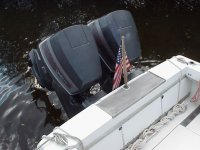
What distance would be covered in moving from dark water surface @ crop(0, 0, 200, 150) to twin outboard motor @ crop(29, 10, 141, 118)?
2.69 feet

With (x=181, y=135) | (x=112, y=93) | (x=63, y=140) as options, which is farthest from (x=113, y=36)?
(x=63, y=140)

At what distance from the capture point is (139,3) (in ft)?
31.7

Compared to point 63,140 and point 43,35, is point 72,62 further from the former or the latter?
point 43,35

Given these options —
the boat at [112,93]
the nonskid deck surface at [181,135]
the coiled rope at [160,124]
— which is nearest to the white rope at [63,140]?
the boat at [112,93]

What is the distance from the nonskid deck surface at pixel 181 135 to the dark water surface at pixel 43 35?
6.73 ft

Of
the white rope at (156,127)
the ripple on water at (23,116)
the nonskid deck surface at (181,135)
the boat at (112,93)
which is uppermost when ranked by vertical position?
the boat at (112,93)

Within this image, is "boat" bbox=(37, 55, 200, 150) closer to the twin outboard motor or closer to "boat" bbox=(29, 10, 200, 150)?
"boat" bbox=(29, 10, 200, 150)

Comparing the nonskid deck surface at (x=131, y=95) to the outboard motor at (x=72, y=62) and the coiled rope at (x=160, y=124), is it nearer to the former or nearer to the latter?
the coiled rope at (x=160, y=124)

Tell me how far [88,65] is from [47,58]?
0.67 m

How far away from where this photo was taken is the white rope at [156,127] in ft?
13.0

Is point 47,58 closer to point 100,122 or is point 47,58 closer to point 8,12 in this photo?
point 100,122

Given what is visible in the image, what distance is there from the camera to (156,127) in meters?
4.16

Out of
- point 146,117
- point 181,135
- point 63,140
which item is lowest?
point 181,135

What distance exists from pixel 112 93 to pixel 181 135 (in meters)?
1.07
